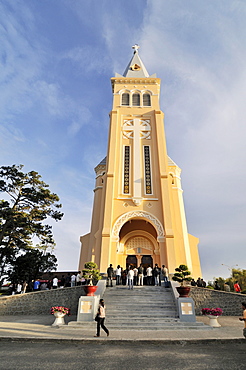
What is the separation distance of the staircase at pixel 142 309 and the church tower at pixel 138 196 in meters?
4.52

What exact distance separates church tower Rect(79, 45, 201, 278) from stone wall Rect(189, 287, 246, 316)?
415 centimetres

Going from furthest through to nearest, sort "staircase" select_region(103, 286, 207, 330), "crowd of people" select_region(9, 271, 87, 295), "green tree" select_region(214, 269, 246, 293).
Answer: "green tree" select_region(214, 269, 246, 293) → "crowd of people" select_region(9, 271, 87, 295) → "staircase" select_region(103, 286, 207, 330)

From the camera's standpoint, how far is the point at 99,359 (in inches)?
192

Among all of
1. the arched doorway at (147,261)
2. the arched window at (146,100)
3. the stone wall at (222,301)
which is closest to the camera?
the stone wall at (222,301)

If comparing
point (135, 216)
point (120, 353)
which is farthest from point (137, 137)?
point (120, 353)

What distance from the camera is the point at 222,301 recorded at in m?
12.5

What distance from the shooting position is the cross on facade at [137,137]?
2011 centimetres

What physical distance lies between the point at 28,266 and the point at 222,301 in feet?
50.4

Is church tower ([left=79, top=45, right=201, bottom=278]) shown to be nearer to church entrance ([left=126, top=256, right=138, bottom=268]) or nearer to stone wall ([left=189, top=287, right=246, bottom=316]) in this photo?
church entrance ([left=126, top=256, right=138, bottom=268])

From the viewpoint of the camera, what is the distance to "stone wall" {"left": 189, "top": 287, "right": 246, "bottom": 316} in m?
12.4

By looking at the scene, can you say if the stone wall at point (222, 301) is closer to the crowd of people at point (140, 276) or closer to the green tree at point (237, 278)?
the crowd of people at point (140, 276)

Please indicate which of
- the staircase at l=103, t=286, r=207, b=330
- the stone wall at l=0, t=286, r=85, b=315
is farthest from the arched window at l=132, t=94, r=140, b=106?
the stone wall at l=0, t=286, r=85, b=315

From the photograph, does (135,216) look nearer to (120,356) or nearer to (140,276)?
(140,276)

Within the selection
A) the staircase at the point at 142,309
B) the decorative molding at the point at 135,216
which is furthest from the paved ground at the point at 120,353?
the decorative molding at the point at 135,216
